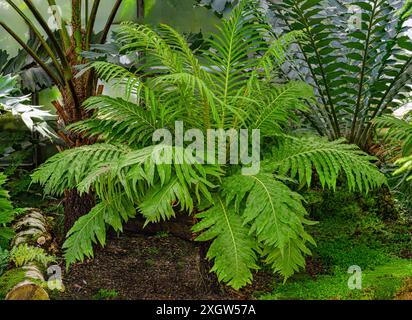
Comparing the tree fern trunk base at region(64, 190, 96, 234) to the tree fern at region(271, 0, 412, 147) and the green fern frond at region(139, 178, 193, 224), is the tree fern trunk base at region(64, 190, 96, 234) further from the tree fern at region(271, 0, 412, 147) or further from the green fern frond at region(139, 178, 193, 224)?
the tree fern at region(271, 0, 412, 147)

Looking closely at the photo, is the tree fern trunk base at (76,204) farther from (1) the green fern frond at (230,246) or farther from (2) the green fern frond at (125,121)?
(1) the green fern frond at (230,246)

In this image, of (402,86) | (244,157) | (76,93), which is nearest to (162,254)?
(244,157)

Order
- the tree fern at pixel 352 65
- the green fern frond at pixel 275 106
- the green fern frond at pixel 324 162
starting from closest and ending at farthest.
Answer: the green fern frond at pixel 324 162 → the green fern frond at pixel 275 106 → the tree fern at pixel 352 65

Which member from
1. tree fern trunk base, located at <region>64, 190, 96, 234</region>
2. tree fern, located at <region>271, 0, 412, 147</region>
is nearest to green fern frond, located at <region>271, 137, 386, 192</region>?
tree fern, located at <region>271, 0, 412, 147</region>

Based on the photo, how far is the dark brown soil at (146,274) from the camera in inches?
102

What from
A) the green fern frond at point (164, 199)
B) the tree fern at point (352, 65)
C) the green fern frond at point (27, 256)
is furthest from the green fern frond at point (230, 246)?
the tree fern at point (352, 65)

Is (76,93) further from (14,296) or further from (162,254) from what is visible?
(14,296)

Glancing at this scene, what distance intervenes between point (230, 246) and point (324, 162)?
60 cm

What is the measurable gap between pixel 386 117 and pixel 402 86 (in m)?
0.47

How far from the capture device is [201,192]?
8.19 ft

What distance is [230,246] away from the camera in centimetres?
228

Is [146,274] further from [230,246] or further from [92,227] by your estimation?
[230,246]

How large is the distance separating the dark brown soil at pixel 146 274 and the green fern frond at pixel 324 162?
0.61 metres

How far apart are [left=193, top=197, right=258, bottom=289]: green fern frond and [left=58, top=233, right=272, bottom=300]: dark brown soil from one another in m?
0.31
